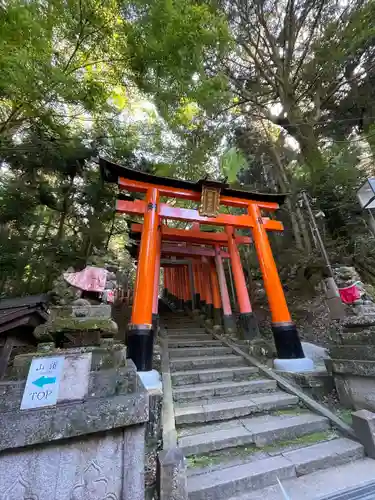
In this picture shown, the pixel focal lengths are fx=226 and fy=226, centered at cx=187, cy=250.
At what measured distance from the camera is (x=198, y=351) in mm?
6137

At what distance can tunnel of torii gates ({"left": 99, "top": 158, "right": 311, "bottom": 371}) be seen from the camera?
492 cm

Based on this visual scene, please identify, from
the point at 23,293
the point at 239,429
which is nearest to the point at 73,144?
the point at 23,293

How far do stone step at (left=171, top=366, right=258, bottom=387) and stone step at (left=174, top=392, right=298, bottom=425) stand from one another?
0.72 meters

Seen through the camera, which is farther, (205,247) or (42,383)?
(205,247)

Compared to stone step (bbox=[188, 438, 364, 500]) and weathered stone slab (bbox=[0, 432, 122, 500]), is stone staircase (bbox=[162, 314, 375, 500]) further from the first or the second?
weathered stone slab (bbox=[0, 432, 122, 500])

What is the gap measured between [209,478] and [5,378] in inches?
90.8

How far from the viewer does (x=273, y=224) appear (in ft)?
25.4

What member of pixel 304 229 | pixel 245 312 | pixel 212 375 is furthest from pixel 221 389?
pixel 304 229

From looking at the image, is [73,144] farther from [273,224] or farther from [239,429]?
[239,429]

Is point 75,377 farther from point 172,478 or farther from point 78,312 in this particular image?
point 172,478

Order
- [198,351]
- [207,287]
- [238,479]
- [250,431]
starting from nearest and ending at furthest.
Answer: [238,479], [250,431], [198,351], [207,287]

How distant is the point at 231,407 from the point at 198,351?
2.59 m

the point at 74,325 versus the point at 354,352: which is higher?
the point at 74,325

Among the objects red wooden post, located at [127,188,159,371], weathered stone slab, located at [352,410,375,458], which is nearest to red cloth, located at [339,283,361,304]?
weathered stone slab, located at [352,410,375,458]
